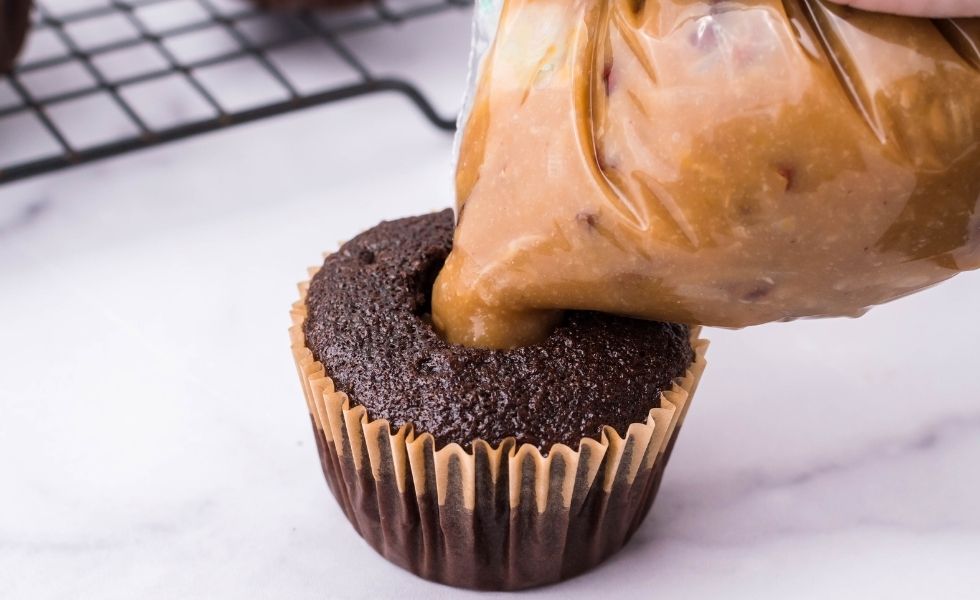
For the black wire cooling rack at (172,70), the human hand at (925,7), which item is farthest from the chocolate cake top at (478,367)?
the black wire cooling rack at (172,70)

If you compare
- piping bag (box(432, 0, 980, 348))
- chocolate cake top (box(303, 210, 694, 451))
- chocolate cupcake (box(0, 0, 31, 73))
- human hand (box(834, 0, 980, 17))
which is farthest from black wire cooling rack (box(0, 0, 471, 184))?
human hand (box(834, 0, 980, 17))

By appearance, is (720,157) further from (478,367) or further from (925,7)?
(478,367)

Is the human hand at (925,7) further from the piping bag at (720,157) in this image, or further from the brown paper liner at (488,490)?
the brown paper liner at (488,490)

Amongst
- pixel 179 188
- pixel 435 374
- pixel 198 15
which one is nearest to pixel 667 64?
pixel 435 374

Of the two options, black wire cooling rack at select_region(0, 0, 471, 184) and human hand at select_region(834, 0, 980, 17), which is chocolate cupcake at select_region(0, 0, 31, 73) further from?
human hand at select_region(834, 0, 980, 17)

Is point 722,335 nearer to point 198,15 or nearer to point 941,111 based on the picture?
point 941,111

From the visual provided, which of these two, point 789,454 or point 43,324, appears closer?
point 789,454
